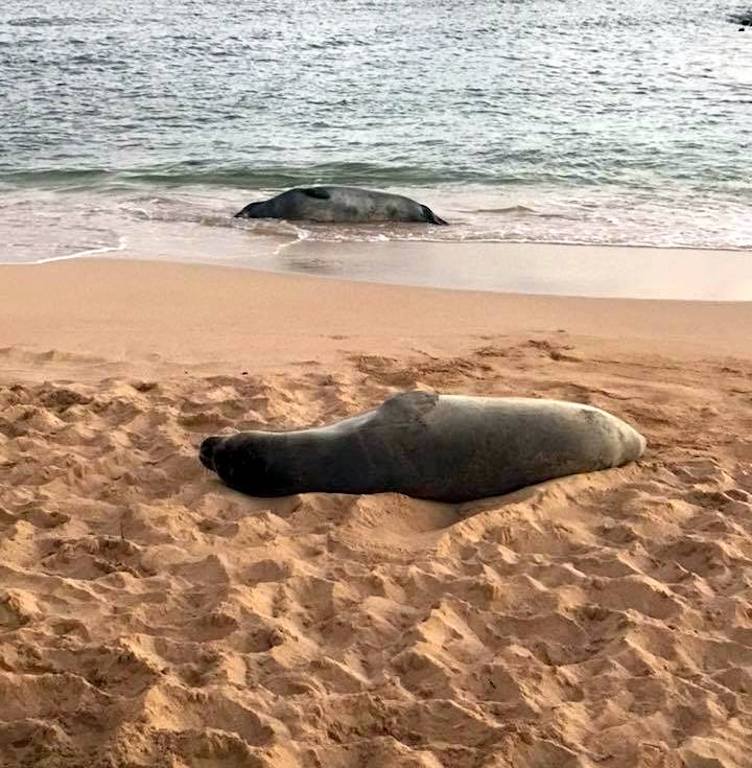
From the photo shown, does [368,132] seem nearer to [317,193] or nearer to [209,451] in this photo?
[317,193]

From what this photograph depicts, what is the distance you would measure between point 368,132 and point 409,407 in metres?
12.5

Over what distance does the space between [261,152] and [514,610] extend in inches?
494

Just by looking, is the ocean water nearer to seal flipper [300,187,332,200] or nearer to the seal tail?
the seal tail

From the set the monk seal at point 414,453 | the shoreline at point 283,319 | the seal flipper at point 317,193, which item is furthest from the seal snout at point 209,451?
the seal flipper at point 317,193

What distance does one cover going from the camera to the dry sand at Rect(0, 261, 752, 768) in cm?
329

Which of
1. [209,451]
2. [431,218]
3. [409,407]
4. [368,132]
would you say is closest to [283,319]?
[209,451]

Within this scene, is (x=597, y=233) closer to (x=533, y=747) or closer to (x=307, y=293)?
(x=307, y=293)

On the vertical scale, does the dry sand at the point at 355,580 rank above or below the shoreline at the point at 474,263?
above

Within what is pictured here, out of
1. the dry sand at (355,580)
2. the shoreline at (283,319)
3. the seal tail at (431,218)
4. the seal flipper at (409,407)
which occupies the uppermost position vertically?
the seal flipper at (409,407)

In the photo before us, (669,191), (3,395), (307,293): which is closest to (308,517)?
(3,395)

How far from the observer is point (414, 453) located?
16.1ft

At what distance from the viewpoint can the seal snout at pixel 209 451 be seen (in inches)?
199

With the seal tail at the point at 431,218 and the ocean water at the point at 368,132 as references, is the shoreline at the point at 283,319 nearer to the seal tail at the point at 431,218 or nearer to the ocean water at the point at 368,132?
the ocean water at the point at 368,132

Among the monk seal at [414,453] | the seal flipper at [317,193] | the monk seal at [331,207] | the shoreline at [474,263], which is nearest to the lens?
the monk seal at [414,453]
